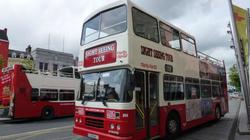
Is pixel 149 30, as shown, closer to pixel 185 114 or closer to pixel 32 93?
pixel 185 114

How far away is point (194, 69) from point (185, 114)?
228 cm

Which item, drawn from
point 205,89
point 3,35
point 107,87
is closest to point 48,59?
point 3,35

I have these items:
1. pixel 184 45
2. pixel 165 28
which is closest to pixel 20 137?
pixel 165 28

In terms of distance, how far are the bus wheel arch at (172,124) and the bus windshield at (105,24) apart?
144 inches

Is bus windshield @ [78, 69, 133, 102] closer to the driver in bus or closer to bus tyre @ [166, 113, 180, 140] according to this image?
the driver in bus

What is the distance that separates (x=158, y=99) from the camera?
27.0ft

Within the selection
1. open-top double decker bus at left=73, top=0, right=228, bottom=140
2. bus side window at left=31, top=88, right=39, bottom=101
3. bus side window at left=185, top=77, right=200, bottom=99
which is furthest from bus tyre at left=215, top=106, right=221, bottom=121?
bus side window at left=31, top=88, right=39, bottom=101

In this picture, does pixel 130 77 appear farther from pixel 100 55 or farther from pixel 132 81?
pixel 100 55

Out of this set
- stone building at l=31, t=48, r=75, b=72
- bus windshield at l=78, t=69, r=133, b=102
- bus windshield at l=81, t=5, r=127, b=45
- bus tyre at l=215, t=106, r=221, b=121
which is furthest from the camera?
stone building at l=31, t=48, r=75, b=72

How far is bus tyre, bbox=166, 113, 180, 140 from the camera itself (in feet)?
28.6

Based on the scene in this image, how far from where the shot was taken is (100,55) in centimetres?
780

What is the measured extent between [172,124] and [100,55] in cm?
374

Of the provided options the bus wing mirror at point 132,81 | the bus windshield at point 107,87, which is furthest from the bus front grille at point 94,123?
the bus wing mirror at point 132,81

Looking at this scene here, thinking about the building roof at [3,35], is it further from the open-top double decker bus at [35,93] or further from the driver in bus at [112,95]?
the driver in bus at [112,95]
